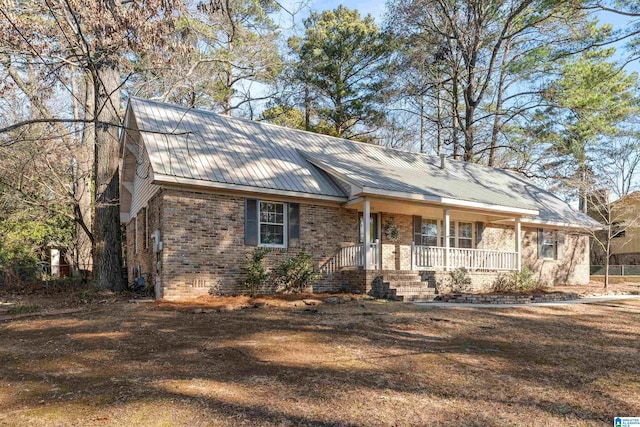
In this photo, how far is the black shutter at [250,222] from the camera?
12.2m

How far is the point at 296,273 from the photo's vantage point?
12.5 meters

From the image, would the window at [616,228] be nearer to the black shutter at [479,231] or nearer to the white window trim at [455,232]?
the black shutter at [479,231]

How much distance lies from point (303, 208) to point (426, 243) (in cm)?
535

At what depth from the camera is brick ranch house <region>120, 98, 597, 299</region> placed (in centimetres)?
1140

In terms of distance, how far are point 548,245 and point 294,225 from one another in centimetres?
1220

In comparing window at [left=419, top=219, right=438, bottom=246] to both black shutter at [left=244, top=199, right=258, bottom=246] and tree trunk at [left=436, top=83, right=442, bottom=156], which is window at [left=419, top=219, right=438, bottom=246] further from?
tree trunk at [left=436, top=83, right=442, bottom=156]

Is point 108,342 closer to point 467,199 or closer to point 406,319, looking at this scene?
point 406,319

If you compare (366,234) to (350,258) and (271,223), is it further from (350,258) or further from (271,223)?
(271,223)

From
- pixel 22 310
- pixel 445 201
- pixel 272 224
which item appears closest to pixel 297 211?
pixel 272 224

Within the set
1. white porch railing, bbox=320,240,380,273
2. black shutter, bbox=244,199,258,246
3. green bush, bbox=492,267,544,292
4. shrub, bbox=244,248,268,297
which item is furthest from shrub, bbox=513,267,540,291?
black shutter, bbox=244,199,258,246

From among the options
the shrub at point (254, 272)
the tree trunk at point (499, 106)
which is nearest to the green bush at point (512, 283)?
the shrub at point (254, 272)

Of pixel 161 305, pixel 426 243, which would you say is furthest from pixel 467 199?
pixel 161 305

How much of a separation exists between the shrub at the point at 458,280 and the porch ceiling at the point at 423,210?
2.02 meters

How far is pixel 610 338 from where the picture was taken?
24.9ft
